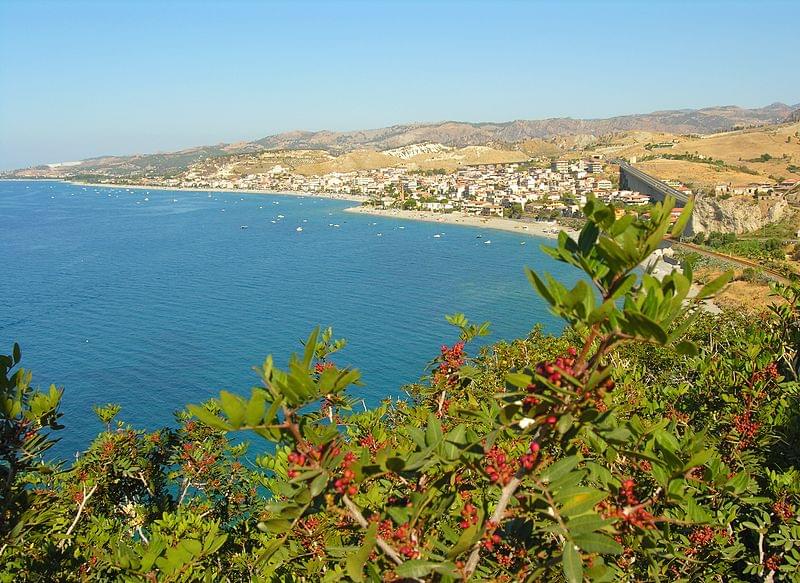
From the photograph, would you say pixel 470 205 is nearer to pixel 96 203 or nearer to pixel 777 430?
pixel 96 203

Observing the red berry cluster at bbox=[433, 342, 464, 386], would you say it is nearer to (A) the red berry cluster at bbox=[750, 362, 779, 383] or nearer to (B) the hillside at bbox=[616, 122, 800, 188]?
(A) the red berry cluster at bbox=[750, 362, 779, 383]

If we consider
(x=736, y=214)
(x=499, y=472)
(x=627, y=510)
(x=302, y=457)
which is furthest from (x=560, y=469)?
(x=736, y=214)

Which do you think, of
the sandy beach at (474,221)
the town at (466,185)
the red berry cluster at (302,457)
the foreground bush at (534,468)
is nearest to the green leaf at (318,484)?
the foreground bush at (534,468)

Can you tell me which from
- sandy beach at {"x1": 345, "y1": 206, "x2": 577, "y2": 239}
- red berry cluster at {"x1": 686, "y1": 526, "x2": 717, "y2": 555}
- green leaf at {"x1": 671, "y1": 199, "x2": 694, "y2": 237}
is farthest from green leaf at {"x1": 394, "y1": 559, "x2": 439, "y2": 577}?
sandy beach at {"x1": 345, "y1": 206, "x2": 577, "y2": 239}

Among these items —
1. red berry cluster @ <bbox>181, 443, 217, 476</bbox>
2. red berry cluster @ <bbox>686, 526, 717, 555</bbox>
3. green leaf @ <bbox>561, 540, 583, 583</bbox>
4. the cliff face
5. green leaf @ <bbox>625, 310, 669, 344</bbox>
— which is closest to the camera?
green leaf @ <bbox>625, 310, 669, 344</bbox>

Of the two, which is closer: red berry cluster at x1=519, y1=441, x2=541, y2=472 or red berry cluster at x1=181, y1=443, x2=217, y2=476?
red berry cluster at x1=519, y1=441, x2=541, y2=472

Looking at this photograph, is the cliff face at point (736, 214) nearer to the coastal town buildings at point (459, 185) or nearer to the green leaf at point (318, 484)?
the coastal town buildings at point (459, 185)

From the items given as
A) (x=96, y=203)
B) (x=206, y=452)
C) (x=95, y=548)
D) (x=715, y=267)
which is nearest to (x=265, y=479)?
(x=95, y=548)
